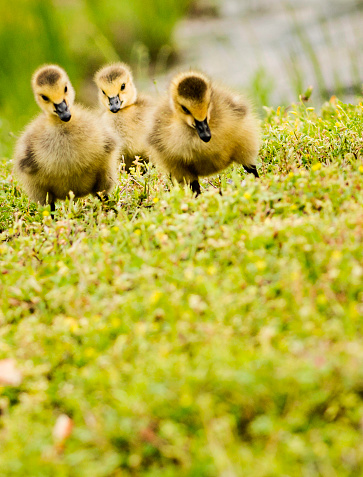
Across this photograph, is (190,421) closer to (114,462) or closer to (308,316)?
(114,462)

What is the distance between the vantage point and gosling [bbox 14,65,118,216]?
468cm

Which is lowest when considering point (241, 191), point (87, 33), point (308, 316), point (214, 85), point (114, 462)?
point (114, 462)

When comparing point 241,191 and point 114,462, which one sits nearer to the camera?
point 114,462

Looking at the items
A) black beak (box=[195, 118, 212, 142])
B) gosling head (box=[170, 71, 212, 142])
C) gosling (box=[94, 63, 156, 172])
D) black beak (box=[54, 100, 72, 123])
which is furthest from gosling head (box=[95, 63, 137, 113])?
black beak (box=[195, 118, 212, 142])

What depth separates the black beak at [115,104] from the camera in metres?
5.86

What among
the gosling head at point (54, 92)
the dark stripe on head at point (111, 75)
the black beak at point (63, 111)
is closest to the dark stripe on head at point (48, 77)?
the gosling head at point (54, 92)

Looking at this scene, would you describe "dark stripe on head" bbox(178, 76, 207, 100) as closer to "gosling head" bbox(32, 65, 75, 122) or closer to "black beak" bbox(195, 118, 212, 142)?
"black beak" bbox(195, 118, 212, 142)

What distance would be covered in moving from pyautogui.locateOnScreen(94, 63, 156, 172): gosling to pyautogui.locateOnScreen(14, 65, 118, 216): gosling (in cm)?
93

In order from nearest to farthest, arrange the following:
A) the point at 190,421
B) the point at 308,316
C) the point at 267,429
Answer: the point at 267,429
the point at 190,421
the point at 308,316

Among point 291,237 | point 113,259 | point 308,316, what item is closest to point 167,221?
point 113,259

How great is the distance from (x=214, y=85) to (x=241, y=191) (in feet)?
4.32

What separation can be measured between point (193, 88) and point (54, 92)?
3.95 feet

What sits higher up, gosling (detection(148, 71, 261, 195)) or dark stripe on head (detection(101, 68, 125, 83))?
dark stripe on head (detection(101, 68, 125, 83))

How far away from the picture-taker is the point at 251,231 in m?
3.38
